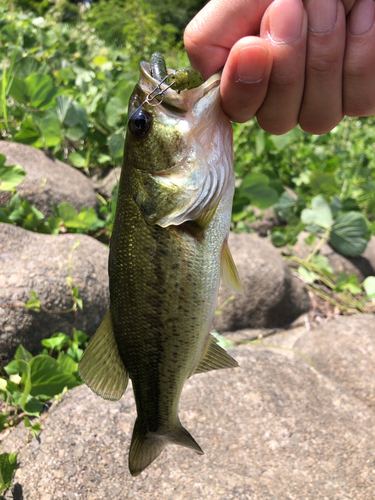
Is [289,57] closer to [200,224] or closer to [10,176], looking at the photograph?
[200,224]

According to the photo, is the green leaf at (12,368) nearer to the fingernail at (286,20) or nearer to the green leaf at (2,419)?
the green leaf at (2,419)

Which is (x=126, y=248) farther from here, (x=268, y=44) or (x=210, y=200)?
(x=268, y=44)

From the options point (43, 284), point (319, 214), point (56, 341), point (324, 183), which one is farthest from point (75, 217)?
point (324, 183)

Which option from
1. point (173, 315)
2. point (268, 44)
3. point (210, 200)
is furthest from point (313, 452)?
point (268, 44)

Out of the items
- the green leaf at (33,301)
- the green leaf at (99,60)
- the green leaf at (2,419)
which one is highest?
the green leaf at (99,60)

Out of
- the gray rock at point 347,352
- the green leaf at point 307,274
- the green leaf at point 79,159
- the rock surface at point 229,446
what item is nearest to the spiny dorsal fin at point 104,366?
the rock surface at point 229,446

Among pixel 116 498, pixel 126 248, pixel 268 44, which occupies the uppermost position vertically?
pixel 268 44

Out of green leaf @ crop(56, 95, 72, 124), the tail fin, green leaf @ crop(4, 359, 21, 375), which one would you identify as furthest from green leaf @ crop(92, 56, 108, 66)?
the tail fin
